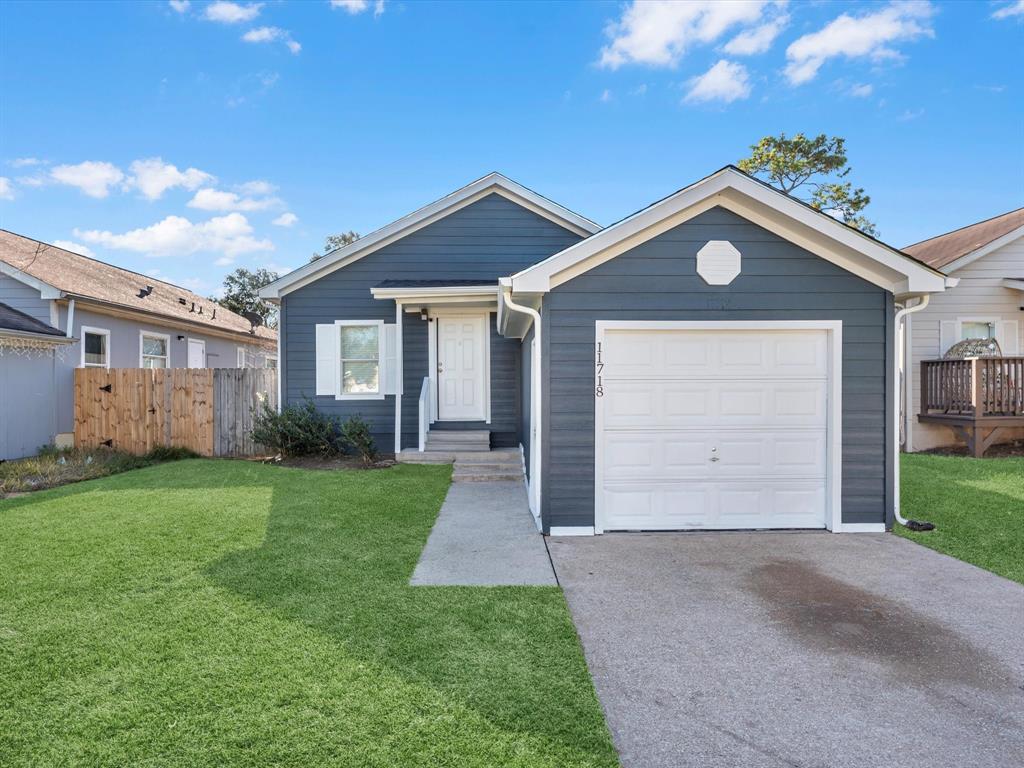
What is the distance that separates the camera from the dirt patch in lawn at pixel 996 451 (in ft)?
35.6

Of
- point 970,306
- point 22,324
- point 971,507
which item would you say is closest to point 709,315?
point 971,507

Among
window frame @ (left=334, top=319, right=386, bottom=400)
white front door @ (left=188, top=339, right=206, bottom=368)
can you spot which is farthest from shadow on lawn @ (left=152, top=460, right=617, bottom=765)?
white front door @ (left=188, top=339, right=206, bottom=368)

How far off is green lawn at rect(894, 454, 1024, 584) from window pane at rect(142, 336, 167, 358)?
15.7m

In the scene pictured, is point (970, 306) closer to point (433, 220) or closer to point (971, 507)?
point (971, 507)

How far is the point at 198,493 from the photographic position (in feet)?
24.1

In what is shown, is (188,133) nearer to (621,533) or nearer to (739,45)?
(739,45)

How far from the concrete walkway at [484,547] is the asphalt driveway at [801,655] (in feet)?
0.99

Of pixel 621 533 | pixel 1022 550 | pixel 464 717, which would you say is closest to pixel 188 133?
pixel 621 533

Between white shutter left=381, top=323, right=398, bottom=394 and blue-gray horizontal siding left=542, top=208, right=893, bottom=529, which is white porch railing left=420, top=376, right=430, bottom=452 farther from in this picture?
blue-gray horizontal siding left=542, top=208, right=893, bottom=529

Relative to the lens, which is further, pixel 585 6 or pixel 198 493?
pixel 585 6

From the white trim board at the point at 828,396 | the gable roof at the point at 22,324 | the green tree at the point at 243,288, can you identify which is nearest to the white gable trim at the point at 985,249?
the white trim board at the point at 828,396

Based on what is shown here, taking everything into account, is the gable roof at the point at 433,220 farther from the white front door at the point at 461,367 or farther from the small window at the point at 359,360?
the white front door at the point at 461,367

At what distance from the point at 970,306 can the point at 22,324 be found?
19.1 meters

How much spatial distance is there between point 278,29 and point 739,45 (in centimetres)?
Result: 1066
